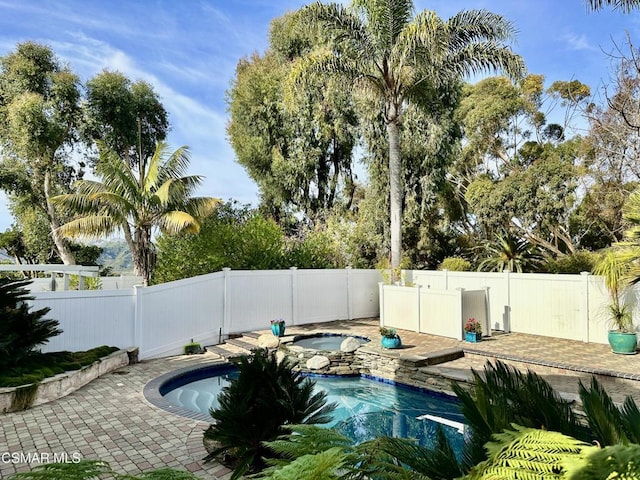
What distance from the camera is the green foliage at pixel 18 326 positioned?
6395 mm

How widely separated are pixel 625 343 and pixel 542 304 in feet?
7.63

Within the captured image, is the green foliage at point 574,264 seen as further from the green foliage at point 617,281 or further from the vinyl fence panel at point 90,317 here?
the vinyl fence panel at point 90,317

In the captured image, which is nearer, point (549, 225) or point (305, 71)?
point (305, 71)

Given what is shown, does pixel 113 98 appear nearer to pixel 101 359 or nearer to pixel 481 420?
pixel 101 359

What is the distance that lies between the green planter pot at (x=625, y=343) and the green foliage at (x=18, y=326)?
10.6 m

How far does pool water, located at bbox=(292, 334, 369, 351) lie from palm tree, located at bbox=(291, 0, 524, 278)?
3441 millimetres

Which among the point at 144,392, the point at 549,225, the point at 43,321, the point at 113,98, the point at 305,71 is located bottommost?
the point at 144,392

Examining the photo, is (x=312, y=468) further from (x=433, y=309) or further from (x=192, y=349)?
(x=433, y=309)

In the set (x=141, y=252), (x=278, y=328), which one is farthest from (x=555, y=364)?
(x=141, y=252)

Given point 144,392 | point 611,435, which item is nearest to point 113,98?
point 144,392

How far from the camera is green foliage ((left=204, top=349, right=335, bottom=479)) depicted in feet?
13.3

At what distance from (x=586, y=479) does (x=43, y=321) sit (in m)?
8.06

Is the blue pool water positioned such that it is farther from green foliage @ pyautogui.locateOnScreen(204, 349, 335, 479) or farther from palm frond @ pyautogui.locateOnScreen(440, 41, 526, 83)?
palm frond @ pyautogui.locateOnScreen(440, 41, 526, 83)

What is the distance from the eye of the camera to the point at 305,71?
13.3 metres
